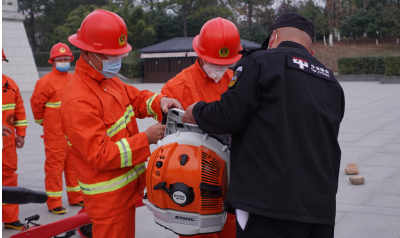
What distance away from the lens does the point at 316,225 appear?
187 centimetres

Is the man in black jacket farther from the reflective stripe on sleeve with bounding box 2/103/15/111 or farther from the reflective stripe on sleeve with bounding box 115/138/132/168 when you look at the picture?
the reflective stripe on sleeve with bounding box 2/103/15/111

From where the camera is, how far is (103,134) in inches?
86.8

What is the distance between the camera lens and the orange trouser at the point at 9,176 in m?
4.32

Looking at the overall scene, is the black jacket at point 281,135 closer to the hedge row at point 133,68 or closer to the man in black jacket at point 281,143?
the man in black jacket at point 281,143

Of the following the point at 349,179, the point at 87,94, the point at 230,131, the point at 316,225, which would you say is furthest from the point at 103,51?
the point at 349,179

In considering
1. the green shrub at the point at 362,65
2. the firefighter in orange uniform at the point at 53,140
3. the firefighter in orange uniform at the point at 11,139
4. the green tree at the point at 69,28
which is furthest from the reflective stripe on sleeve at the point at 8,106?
the green tree at the point at 69,28

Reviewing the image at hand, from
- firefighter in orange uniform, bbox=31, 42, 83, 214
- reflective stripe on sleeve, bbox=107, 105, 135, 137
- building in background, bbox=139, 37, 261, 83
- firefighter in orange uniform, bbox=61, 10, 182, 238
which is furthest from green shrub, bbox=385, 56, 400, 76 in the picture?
firefighter in orange uniform, bbox=61, 10, 182, 238

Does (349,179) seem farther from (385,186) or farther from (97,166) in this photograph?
(97,166)

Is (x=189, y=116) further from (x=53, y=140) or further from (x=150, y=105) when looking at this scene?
(x=53, y=140)

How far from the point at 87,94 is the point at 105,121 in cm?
19

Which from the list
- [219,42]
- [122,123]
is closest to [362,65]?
[219,42]

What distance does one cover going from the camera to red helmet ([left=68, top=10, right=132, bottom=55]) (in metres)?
2.34

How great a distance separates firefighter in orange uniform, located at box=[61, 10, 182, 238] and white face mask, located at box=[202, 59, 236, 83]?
0.74 m

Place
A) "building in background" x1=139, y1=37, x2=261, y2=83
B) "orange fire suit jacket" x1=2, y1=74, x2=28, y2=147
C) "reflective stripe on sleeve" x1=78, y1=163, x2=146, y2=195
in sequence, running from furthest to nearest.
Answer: "building in background" x1=139, y1=37, x2=261, y2=83 → "orange fire suit jacket" x1=2, y1=74, x2=28, y2=147 → "reflective stripe on sleeve" x1=78, y1=163, x2=146, y2=195
